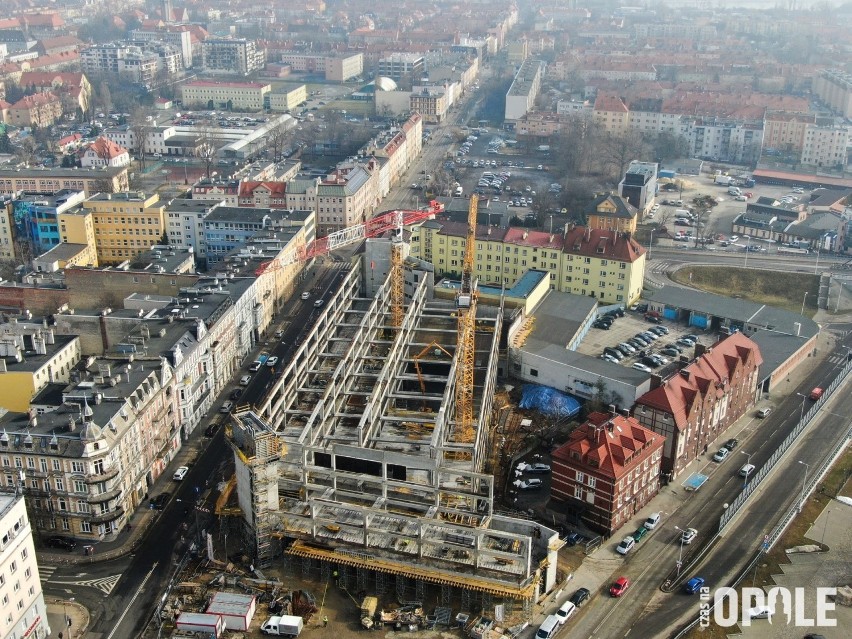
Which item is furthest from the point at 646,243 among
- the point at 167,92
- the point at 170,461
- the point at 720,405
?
the point at 167,92

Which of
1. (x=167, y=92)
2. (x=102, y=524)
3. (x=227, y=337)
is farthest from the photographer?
(x=167, y=92)

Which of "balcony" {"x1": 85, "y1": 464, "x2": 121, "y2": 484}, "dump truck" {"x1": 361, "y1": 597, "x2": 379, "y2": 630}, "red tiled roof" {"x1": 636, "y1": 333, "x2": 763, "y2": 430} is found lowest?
"dump truck" {"x1": 361, "y1": 597, "x2": 379, "y2": 630}

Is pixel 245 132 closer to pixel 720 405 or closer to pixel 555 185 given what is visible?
pixel 555 185

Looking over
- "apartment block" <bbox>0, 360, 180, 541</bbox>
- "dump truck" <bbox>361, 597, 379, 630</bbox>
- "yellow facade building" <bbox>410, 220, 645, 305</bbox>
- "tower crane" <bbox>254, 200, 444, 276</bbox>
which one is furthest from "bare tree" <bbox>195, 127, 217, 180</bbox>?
"dump truck" <bbox>361, 597, 379, 630</bbox>

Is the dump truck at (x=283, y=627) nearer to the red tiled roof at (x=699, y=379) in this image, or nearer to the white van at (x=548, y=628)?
the white van at (x=548, y=628)

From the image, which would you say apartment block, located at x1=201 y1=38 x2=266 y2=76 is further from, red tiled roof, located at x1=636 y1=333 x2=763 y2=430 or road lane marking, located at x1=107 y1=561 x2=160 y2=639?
road lane marking, located at x1=107 y1=561 x2=160 y2=639

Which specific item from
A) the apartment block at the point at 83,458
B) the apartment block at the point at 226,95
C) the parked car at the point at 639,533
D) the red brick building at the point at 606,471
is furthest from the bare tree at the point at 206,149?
the parked car at the point at 639,533

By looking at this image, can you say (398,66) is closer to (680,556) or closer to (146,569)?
(680,556)
